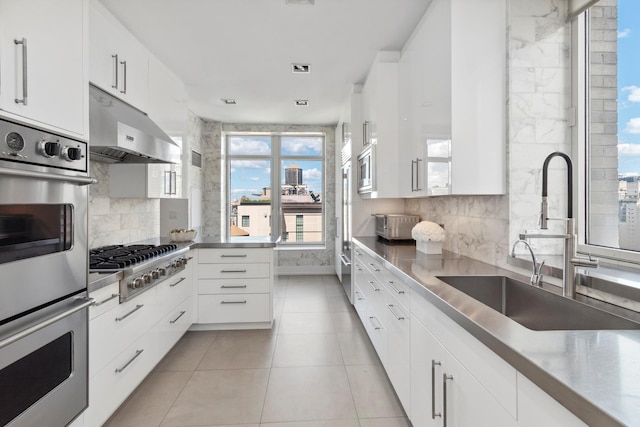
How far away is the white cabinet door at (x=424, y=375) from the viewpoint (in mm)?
1420

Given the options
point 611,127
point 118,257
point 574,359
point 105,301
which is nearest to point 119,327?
point 105,301

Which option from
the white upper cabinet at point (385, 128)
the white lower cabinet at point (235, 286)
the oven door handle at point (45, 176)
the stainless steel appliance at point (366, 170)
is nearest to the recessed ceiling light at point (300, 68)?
the white upper cabinet at point (385, 128)

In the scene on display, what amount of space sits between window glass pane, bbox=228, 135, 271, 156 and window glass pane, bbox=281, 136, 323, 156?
0.32 metres

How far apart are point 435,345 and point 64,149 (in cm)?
176

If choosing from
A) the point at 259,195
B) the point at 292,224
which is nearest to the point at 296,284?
the point at 292,224

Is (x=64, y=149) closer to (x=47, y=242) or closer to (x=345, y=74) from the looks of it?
(x=47, y=242)

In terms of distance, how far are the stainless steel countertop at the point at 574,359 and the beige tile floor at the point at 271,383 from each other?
1.16m

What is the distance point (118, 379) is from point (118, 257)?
2.46 ft

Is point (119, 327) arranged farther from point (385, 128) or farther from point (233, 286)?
point (385, 128)

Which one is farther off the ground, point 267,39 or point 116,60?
point 267,39

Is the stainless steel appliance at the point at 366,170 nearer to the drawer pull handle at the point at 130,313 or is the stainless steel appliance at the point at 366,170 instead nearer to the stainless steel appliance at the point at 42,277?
the drawer pull handle at the point at 130,313

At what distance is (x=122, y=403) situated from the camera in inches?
82.9

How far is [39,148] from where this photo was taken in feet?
4.40

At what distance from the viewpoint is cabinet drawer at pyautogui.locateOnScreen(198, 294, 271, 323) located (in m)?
3.37
